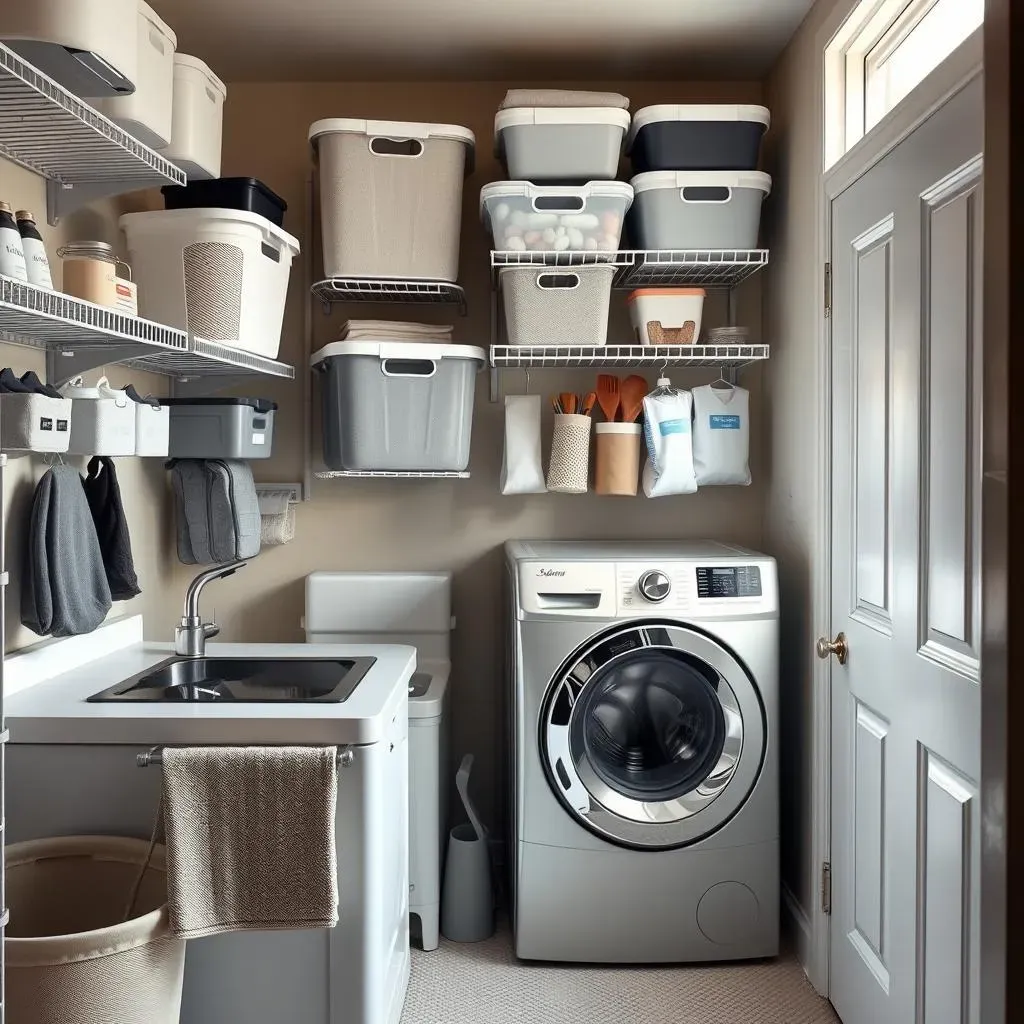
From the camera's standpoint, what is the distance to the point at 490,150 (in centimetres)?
291

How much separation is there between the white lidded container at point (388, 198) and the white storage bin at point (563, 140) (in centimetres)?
15

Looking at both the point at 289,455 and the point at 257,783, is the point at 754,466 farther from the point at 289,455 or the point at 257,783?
the point at 257,783

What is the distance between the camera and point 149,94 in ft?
6.51

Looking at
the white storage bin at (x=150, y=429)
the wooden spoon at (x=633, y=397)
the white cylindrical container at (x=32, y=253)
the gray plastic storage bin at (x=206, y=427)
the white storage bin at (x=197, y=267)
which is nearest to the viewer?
the white cylindrical container at (x=32, y=253)

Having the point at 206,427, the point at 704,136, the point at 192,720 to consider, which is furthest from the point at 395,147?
the point at 192,720

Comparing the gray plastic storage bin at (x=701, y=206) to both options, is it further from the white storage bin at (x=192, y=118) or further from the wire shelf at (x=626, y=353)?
the white storage bin at (x=192, y=118)

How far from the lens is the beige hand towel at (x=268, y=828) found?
170 centimetres

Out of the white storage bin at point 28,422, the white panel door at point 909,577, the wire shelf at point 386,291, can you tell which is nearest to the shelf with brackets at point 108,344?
the white storage bin at point 28,422

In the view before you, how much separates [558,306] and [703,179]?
20.4 inches

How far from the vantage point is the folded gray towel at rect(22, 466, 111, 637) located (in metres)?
1.93

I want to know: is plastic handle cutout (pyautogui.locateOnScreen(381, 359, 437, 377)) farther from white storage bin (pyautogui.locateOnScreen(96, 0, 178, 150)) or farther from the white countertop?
the white countertop

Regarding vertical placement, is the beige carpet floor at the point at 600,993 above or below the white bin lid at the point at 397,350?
below

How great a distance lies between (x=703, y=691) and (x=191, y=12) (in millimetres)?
2219

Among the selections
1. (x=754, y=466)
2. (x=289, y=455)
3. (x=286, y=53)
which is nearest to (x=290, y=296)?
(x=289, y=455)
